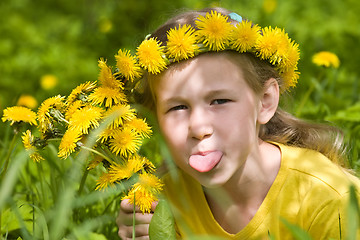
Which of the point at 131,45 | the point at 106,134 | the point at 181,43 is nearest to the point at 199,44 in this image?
the point at 181,43

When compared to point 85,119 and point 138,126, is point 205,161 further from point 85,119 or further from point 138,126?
point 85,119

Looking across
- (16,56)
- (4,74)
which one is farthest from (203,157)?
(16,56)

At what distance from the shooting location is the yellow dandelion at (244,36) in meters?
1.71

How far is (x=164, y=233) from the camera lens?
1.53 metres

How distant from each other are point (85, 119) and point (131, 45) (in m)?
1.98

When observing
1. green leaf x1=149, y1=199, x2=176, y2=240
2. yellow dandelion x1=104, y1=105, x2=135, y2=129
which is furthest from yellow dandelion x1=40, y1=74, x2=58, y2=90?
green leaf x1=149, y1=199, x2=176, y2=240

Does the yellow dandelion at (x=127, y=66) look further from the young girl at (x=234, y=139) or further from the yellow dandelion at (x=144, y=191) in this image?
the yellow dandelion at (x=144, y=191)

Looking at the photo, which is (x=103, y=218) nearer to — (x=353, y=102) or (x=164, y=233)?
(x=164, y=233)

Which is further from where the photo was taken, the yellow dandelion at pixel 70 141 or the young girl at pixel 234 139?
the young girl at pixel 234 139

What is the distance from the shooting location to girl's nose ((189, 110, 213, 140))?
1.65m

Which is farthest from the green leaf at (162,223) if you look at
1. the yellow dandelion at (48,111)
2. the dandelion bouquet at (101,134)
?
the yellow dandelion at (48,111)

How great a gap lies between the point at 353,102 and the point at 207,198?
143 centimetres

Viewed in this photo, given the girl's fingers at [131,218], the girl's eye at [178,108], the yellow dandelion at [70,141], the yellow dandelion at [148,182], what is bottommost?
the girl's fingers at [131,218]

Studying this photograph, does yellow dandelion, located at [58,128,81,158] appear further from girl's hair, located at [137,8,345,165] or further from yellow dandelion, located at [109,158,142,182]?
girl's hair, located at [137,8,345,165]
